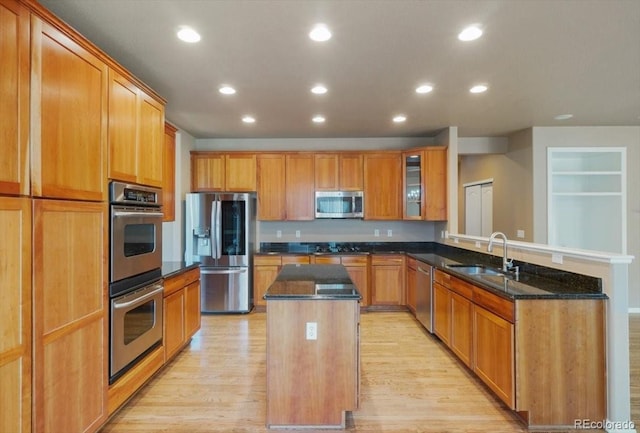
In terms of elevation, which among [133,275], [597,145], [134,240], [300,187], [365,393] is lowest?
[365,393]

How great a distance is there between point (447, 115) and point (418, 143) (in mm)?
1207

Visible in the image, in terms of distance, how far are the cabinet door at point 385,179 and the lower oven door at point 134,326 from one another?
3.32 meters

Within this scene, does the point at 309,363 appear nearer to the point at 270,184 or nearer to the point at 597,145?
the point at 270,184

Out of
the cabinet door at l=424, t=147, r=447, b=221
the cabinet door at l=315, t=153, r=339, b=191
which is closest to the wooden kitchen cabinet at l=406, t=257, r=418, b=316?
the cabinet door at l=424, t=147, r=447, b=221

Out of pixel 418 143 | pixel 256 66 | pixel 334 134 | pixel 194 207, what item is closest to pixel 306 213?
pixel 334 134

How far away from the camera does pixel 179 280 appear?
10.7 ft

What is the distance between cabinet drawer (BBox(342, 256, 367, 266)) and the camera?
16.1 ft

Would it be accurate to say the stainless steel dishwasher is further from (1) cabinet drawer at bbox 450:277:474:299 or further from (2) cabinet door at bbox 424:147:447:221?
(2) cabinet door at bbox 424:147:447:221

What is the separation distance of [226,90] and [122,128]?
126 centimetres

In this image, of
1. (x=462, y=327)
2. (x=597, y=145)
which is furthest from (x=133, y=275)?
(x=597, y=145)

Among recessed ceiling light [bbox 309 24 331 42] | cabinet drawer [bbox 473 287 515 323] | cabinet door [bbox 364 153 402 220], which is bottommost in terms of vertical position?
cabinet drawer [bbox 473 287 515 323]

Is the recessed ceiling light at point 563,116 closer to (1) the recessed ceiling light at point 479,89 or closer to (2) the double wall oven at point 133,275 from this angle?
(1) the recessed ceiling light at point 479,89

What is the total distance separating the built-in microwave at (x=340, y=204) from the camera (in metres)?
5.11

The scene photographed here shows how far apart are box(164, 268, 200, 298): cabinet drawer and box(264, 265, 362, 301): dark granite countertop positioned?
3.45ft
